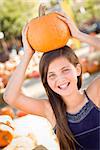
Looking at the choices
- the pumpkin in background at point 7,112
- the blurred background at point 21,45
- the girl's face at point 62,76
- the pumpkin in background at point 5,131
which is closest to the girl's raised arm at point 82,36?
the girl's face at point 62,76

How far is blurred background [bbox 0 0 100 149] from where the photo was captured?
4613mm

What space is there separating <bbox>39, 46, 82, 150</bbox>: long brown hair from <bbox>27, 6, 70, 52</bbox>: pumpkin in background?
4 cm

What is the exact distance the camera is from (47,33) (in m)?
1.56

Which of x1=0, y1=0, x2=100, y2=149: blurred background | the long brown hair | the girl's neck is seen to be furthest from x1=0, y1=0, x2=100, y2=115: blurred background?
the girl's neck

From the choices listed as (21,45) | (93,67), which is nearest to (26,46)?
(93,67)

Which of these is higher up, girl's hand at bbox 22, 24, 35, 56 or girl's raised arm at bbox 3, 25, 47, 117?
girl's hand at bbox 22, 24, 35, 56

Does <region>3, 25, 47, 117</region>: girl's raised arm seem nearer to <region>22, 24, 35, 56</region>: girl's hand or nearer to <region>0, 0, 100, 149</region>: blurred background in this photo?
<region>22, 24, 35, 56</region>: girl's hand

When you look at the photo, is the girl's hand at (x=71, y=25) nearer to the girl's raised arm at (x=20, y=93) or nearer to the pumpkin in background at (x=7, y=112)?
the girl's raised arm at (x=20, y=93)

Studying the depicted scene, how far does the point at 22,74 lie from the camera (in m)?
1.48

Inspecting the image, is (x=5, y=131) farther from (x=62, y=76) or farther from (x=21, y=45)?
(x=21, y=45)

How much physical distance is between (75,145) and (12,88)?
1.18 feet

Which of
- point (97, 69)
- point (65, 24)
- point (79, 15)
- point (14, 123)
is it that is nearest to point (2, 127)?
point (14, 123)

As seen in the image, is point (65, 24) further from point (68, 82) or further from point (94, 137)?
point (94, 137)

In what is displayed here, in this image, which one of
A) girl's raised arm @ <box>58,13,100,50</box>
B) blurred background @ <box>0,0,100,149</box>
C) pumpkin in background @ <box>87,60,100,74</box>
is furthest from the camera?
pumpkin in background @ <box>87,60,100,74</box>
